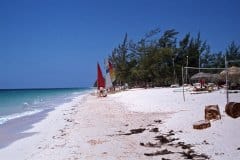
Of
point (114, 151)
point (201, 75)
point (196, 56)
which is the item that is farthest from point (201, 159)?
point (196, 56)

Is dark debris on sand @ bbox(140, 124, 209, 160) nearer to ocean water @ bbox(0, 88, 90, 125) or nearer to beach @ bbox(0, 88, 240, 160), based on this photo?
beach @ bbox(0, 88, 240, 160)

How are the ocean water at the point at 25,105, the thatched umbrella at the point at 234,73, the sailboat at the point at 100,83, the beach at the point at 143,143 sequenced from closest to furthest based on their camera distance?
the beach at the point at 143,143 → the ocean water at the point at 25,105 → the thatched umbrella at the point at 234,73 → the sailboat at the point at 100,83

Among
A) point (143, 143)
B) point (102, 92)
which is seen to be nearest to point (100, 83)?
point (102, 92)

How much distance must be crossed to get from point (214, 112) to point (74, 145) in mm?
3827

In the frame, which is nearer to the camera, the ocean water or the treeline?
the ocean water

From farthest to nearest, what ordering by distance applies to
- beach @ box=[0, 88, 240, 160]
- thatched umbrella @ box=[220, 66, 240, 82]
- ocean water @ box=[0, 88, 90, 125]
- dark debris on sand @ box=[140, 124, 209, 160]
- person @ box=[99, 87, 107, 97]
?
person @ box=[99, 87, 107, 97], thatched umbrella @ box=[220, 66, 240, 82], ocean water @ box=[0, 88, 90, 125], beach @ box=[0, 88, 240, 160], dark debris on sand @ box=[140, 124, 209, 160]

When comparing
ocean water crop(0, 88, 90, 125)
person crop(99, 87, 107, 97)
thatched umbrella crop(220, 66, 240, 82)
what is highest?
thatched umbrella crop(220, 66, 240, 82)

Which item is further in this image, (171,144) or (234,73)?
(234,73)

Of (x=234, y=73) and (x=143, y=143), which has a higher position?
(x=234, y=73)

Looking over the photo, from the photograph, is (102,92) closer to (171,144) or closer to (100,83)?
(100,83)

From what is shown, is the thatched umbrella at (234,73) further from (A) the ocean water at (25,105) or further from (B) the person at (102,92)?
(B) the person at (102,92)

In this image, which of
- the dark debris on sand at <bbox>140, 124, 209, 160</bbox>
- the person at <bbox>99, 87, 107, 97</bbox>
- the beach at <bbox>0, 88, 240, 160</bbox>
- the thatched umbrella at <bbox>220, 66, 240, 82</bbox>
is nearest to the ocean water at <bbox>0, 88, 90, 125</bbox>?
the person at <bbox>99, 87, 107, 97</bbox>

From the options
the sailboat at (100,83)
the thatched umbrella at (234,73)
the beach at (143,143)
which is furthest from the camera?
the sailboat at (100,83)

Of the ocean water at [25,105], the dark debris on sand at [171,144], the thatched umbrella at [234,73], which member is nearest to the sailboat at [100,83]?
the ocean water at [25,105]
